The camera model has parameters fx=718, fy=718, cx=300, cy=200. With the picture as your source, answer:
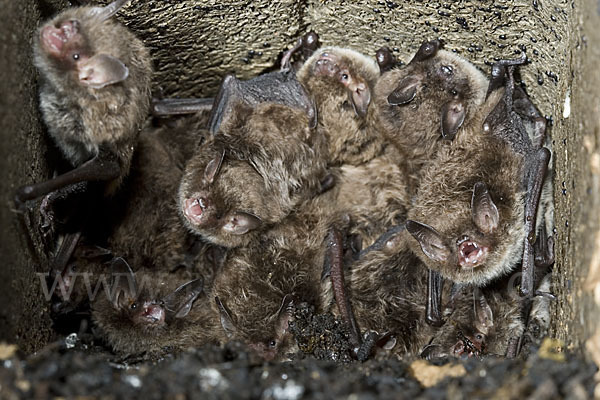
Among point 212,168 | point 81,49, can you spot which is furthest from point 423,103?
point 81,49

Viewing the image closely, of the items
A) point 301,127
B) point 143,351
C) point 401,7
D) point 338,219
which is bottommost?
point 143,351

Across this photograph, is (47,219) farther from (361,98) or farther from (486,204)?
(486,204)

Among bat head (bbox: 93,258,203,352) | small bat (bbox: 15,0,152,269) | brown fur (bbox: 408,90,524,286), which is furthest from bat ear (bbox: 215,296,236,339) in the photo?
brown fur (bbox: 408,90,524,286)

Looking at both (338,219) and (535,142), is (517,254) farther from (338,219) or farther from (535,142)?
(338,219)

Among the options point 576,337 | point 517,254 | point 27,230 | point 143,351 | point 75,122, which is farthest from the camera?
point 143,351

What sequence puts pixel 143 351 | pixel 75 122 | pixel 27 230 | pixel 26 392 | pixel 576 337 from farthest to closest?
pixel 143 351
pixel 75 122
pixel 27 230
pixel 576 337
pixel 26 392

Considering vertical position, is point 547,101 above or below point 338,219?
above

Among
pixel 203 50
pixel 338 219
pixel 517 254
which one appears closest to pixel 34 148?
pixel 203 50
